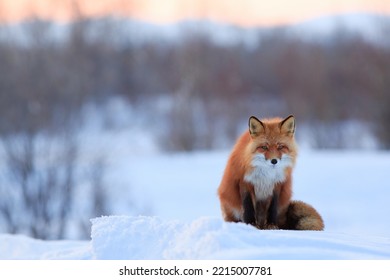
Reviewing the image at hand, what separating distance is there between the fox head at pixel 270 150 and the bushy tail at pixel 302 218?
0.48m

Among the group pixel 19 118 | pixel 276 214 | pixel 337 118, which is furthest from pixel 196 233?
pixel 337 118

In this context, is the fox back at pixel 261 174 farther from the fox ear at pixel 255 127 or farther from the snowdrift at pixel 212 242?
the snowdrift at pixel 212 242

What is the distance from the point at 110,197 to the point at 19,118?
579cm

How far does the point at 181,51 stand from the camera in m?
33.4

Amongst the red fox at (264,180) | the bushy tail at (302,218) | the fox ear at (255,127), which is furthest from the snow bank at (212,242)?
the fox ear at (255,127)

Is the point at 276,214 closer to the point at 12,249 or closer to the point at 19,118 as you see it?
the point at 12,249

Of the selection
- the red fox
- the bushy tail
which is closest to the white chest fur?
Answer: the red fox

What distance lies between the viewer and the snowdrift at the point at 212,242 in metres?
4.06

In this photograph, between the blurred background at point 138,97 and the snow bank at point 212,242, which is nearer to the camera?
the snow bank at point 212,242

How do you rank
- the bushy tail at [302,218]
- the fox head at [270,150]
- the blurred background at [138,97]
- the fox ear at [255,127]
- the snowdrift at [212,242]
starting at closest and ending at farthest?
the snowdrift at [212,242], the fox head at [270,150], the fox ear at [255,127], the bushy tail at [302,218], the blurred background at [138,97]

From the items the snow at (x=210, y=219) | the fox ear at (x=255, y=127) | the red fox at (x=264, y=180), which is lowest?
the snow at (x=210, y=219)

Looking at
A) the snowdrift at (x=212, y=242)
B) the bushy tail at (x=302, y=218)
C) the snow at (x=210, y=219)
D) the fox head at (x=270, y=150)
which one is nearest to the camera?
the snowdrift at (x=212, y=242)

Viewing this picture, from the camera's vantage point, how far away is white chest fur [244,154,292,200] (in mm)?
4785

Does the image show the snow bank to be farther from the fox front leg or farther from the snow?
the fox front leg
